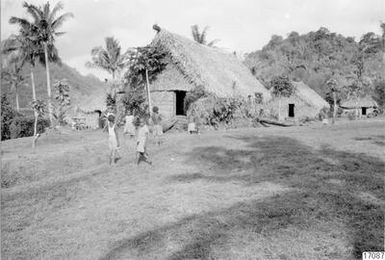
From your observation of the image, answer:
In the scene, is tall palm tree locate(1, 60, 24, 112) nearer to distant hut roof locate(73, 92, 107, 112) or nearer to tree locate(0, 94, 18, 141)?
distant hut roof locate(73, 92, 107, 112)

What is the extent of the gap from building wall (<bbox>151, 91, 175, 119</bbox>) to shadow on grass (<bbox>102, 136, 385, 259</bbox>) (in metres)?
12.4

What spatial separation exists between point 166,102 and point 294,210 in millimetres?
17070

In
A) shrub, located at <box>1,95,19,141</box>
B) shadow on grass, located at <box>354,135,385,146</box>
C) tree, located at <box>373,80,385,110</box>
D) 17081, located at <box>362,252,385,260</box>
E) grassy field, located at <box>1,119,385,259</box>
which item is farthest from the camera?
tree, located at <box>373,80,385,110</box>

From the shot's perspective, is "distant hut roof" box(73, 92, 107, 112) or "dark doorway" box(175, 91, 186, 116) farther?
"distant hut roof" box(73, 92, 107, 112)

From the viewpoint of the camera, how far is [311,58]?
82.4 meters

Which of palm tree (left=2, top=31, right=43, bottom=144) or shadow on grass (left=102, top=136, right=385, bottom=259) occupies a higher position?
palm tree (left=2, top=31, right=43, bottom=144)

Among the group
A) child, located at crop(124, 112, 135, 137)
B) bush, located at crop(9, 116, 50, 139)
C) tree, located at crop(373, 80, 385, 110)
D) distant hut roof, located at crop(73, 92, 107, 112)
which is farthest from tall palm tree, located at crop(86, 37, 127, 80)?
tree, located at crop(373, 80, 385, 110)

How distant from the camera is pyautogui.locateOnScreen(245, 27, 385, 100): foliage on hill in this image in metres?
72.6

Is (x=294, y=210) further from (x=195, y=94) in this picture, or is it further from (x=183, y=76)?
(x=183, y=76)

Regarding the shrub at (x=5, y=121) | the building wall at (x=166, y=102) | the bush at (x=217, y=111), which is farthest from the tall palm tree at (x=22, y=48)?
the bush at (x=217, y=111)

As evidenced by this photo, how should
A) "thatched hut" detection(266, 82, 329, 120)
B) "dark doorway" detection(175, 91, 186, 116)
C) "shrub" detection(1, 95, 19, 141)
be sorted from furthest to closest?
"thatched hut" detection(266, 82, 329, 120) < "shrub" detection(1, 95, 19, 141) < "dark doorway" detection(175, 91, 186, 116)

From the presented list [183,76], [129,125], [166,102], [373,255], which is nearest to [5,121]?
[166,102]

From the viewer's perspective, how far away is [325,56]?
8281cm

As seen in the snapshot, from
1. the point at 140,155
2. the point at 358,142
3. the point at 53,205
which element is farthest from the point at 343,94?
the point at 53,205
